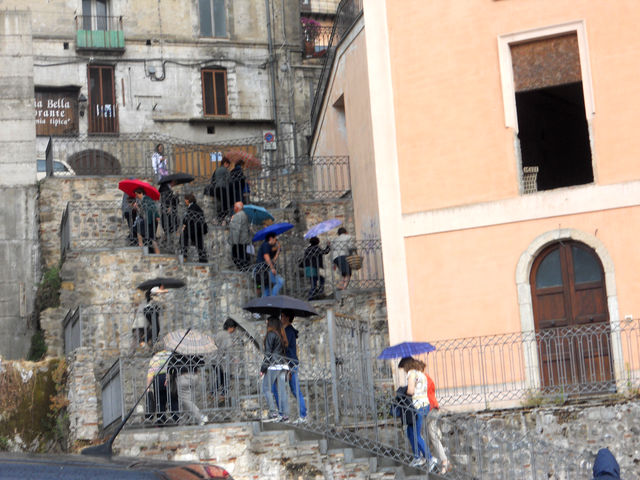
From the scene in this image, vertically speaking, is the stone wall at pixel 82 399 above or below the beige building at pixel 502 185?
below

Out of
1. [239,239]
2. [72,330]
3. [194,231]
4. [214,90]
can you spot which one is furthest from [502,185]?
[214,90]

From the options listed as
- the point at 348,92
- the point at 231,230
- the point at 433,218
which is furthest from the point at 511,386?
the point at 348,92

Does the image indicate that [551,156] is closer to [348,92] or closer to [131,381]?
[348,92]

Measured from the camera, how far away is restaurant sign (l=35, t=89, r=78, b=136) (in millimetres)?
35562

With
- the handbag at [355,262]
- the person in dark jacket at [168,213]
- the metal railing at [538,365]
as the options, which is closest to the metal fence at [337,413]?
the metal railing at [538,365]

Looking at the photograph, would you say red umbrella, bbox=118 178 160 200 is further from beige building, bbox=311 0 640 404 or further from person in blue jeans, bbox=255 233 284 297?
beige building, bbox=311 0 640 404

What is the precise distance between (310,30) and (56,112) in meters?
7.75

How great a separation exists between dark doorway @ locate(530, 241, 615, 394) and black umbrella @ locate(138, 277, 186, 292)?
537 centimetres

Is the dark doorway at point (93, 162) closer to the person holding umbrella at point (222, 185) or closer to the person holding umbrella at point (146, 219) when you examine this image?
the person holding umbrella at point (222, 185)

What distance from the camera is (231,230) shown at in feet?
75.2

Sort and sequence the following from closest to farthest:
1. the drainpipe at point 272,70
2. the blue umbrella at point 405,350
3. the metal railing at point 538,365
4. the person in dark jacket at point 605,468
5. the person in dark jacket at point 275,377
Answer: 1. the person in dark jacket at point 605,468
2. the person in dark jacket at point 275,377
3. the blue umbrella at point 405,350
4. the metal railing at point 538,365
5. the drainpipe at point 272,70

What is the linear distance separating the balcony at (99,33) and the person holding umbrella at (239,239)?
14.8 metres

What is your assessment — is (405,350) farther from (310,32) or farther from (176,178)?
(310,32)

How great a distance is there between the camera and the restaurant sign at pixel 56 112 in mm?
35562
